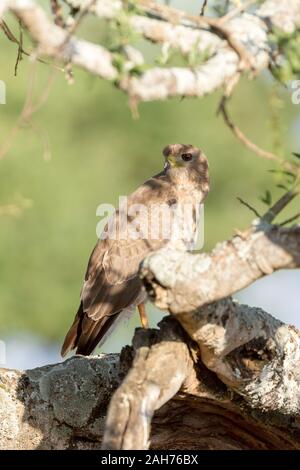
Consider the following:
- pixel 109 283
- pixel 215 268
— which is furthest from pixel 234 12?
pixel 109 283

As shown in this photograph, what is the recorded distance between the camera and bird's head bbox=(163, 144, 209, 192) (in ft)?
19.5

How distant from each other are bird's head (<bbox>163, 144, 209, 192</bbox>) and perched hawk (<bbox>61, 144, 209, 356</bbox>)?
75 millimetres

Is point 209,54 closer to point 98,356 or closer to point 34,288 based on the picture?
point 98,356

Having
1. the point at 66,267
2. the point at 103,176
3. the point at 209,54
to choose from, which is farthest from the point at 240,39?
the point at 103,176

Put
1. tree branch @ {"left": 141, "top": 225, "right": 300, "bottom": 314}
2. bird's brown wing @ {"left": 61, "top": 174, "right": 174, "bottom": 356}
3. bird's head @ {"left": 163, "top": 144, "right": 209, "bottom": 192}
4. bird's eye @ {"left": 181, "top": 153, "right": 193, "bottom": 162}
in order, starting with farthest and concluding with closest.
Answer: bird's eye @ {"left": 181, "top": 153, "right": 193, "bottom": 162} < bird's head @ {"left": 163, "top": 144, "right": 209, "bottom": 192} < bird's brown wing @ {"left": 61, "top": 174, "right": 174, "bottom": 356} < tree branch @ {"left": 141, "top": 225, "right": 300, "bottom": 314}

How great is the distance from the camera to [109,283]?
215 inches

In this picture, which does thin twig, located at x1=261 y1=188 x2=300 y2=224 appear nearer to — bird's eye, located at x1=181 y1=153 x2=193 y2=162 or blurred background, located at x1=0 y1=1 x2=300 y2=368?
bird's eye, located at x1=181 y1=153 x2=193 y2=162

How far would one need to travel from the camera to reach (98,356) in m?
4.82

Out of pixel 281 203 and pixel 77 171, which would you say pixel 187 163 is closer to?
pixel 281 203

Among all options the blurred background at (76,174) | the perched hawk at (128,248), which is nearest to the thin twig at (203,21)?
the perched hawk at (128,248)

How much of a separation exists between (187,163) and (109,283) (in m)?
0.95

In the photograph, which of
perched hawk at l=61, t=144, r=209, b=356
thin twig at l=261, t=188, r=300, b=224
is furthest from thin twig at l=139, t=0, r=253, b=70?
perched hawk at l=61, t=144, r=209, b=356

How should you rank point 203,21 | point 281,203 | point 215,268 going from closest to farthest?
point 203,21 < point 281,203 < point 215,268

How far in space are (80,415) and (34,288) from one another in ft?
26.4
